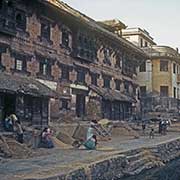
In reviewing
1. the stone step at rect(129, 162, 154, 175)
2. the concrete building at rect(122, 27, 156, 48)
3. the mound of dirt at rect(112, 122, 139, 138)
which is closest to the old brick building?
the mound of dirt at rect(112, 122, 139, 138)

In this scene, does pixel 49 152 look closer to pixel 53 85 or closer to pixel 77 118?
pixel 53 85

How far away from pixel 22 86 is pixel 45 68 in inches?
205

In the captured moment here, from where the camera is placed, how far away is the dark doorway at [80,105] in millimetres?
32281

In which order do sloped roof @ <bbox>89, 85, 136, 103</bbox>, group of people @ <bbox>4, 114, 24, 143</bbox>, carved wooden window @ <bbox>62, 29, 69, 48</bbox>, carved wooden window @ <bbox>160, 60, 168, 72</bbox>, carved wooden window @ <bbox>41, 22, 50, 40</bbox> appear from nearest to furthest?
group of people @ <bbox>4, 114, 24, 143</bbox>
carved wooden window @ <bbox>41, 22, 50, 40</bbox>
carved wooden window @ <bbox>62, 29, 69, 48</bbox>
sloped roof @ <bbox>89, 85, 136, 103</bbox>
carved wooden window @ <bbox>160, 60, 168, 72</bbox>

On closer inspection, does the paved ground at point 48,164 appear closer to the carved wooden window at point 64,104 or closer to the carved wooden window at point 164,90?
the carved wooden window at point 64,104

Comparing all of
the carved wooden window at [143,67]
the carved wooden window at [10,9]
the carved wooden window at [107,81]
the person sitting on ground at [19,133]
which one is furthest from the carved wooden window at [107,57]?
the person sitting on ground at [19,133]

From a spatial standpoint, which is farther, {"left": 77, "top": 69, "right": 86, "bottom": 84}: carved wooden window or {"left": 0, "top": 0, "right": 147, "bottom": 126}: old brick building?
{"left": 77, "top": 69, "right": 86, "bottom": 84}: carved wooden window

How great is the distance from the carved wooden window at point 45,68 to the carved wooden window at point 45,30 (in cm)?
186

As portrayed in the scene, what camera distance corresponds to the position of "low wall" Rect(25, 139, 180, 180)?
47.0 feet

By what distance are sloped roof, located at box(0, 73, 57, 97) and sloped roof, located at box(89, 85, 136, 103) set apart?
910 cm

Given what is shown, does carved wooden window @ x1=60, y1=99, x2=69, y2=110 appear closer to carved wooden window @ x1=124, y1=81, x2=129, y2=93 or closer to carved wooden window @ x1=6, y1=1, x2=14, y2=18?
carved wooden window @ x1=6, y1=1, x2=14, y2=18

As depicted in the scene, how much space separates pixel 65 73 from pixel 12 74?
6.86 metres

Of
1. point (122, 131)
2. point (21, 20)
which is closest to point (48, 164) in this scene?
point (21, 20)

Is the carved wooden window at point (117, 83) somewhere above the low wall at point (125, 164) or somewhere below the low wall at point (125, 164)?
above
